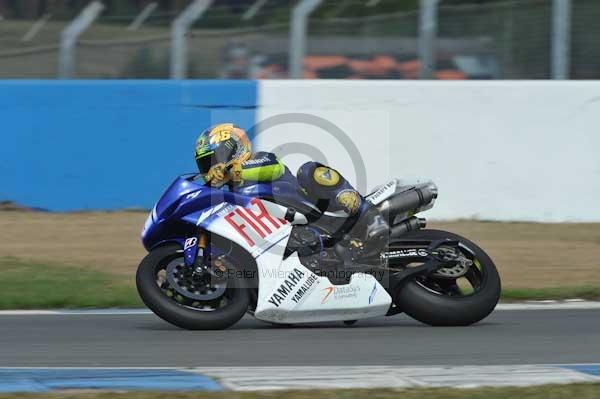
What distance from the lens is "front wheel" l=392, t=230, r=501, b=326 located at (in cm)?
702

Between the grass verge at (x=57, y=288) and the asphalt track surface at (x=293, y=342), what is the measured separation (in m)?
0.58

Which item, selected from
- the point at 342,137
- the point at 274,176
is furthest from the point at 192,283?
the point at 342,137

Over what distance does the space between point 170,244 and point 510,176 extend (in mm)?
5734

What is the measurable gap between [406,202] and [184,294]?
5.00 feet

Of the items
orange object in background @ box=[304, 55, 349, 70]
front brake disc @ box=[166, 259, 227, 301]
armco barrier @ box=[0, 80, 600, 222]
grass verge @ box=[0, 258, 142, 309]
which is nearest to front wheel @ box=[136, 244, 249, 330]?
front brake disc @ box=[166, 259, 227, 301]

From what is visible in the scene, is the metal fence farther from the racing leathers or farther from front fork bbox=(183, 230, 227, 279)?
front fork bbox=(183, 230, 227, 279)

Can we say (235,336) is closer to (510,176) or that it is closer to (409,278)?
(409,278)

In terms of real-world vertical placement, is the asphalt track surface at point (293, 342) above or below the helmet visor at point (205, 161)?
below

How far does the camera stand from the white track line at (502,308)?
7926 millimetres

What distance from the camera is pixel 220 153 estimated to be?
22.9 feet

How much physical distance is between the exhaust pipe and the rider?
71mm

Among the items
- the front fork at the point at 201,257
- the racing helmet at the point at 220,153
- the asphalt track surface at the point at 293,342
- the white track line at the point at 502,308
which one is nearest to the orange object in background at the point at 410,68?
the white track line at the point at 502,308

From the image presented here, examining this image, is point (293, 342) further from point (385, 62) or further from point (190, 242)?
point (385, 62)

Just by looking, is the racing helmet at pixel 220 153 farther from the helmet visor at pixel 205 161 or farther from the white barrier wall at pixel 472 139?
the white barrier wall at pixel 472 139
